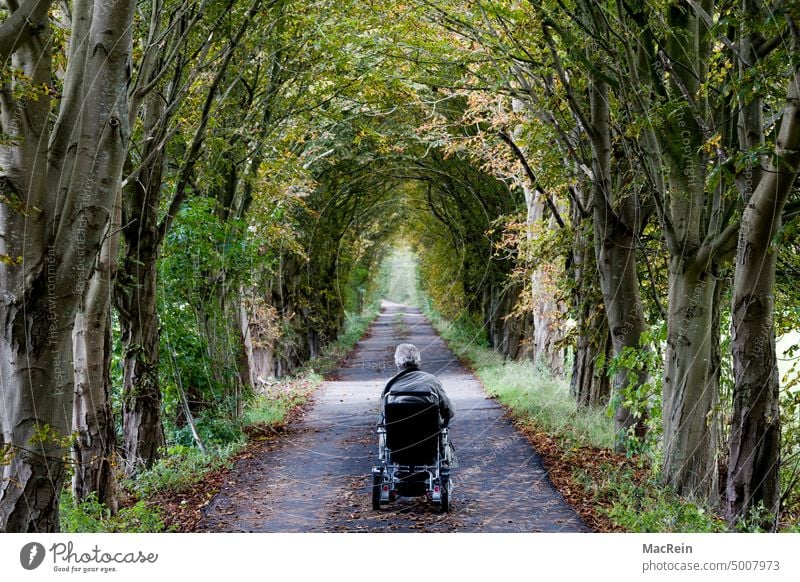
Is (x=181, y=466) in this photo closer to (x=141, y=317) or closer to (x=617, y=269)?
(x=141, y=317)

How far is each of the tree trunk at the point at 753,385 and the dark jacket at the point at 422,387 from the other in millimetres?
2360

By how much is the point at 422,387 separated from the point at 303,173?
33.4ft

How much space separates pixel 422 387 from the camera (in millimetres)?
6992

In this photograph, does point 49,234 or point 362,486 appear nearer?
point 49,234

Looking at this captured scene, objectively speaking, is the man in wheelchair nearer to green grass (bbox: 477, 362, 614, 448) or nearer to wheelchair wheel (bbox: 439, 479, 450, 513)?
wheelchair wheel (bbox: 439, 479, 450, 513)

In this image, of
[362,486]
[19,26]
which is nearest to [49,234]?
[19,26]

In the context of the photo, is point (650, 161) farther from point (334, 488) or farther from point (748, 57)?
point (334, 488)

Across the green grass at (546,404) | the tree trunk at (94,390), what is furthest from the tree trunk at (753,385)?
the tree trunk at (94,390)

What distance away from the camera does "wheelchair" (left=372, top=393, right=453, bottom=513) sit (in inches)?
273

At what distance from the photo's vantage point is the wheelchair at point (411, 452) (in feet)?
22.7

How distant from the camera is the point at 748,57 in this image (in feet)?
17.8

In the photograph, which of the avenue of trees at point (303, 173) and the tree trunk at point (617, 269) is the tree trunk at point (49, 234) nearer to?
the avenue of trees at point (303, 173)

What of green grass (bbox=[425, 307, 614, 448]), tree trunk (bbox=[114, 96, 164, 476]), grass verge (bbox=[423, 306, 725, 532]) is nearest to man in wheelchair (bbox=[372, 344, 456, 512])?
grass verge (bbox=[423, 306, 725, 532])

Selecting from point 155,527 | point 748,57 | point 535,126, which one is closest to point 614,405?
point 535,126
